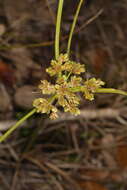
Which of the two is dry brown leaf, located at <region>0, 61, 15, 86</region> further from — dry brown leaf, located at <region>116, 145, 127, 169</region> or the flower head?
the flower head

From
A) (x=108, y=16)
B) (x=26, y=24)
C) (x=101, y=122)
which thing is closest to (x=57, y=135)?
(x=101, y=122)

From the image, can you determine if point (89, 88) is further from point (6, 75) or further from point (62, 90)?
point (6, 75)

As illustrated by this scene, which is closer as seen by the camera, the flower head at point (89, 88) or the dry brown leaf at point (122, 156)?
the flower head at point (89, 88)

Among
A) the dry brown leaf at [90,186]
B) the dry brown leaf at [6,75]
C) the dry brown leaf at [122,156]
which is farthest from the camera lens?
the dry brown leaf at [122,156]

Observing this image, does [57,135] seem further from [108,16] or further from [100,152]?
[108,16]

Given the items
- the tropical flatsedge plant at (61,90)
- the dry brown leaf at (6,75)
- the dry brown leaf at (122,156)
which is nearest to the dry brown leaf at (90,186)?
the dry brown leaf at (122,156)

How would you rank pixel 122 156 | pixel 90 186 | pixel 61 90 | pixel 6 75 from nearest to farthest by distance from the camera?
pixel 61 90, pixel 6 75, pixel 90 186, pixel 122 156

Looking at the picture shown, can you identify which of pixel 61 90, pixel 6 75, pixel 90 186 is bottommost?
pixel 61 90

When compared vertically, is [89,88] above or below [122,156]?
below

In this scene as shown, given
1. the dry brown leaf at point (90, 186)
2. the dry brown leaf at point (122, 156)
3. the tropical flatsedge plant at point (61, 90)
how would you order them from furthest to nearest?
the dry brown leaf at point (122, 156) → the dry brown leaf at point (90, 186) → the tropical flatsedge plant at point (61, 90)

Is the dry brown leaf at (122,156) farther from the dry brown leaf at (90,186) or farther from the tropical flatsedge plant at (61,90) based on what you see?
the tropical flatsedge plant at (61,90)

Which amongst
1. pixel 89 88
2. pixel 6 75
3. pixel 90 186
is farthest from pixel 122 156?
pixel 89 88

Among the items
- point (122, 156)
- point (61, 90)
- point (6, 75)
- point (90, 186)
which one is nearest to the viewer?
point (61, 90)
